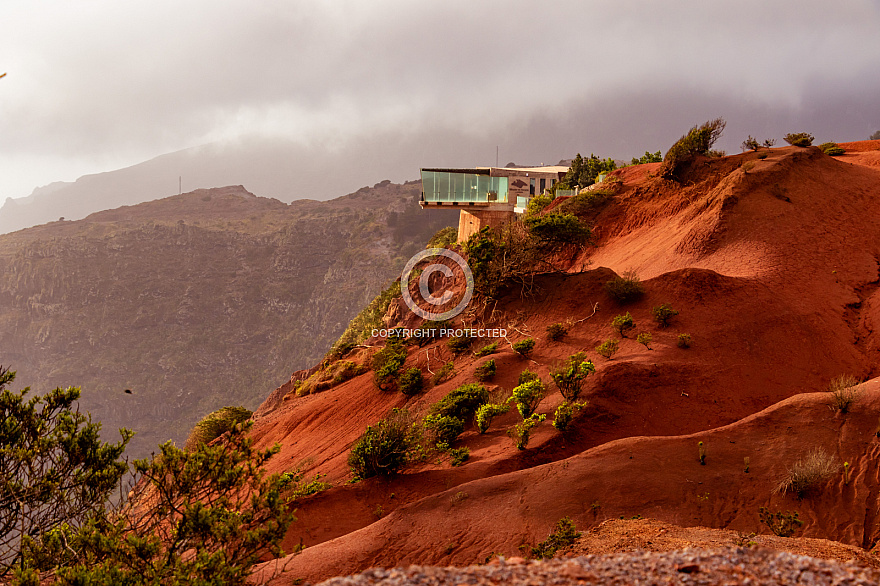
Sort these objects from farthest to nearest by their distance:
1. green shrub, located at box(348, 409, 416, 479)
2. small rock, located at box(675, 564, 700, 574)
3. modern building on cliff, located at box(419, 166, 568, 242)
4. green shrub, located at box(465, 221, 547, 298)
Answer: modern building on cliff, located at box(419, 166, 568, 242) < green shrub, located at box(465, 221, 547, 298) < green shrub, located at box(348, 409, 416, 479) < small rock, located at box(675, 564, 700, 574)

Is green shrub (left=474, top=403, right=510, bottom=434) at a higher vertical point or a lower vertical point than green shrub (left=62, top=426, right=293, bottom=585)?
lower

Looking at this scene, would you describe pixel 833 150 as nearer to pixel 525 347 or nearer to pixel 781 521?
pixel 525 347

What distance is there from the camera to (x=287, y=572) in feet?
22.7

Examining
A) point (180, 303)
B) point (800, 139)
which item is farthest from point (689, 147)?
point (180, 303)

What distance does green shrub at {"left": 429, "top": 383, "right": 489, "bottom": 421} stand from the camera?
12484 mm

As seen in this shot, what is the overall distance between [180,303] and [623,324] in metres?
104

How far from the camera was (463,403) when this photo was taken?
41.3 feet

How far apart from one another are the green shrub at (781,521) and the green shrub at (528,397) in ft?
15.8

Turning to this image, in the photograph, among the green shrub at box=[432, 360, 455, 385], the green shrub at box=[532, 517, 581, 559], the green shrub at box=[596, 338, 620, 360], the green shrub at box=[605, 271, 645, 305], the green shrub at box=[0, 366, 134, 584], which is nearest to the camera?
the green shrub at box=[0, 366, 134, 584]

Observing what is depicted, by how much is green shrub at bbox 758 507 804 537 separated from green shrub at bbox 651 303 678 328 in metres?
7.38

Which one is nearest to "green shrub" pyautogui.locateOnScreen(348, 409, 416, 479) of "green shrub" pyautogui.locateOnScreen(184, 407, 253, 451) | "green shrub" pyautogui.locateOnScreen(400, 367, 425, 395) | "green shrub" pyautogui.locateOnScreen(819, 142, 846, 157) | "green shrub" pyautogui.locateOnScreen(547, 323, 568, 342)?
"green shrub" pyautogui.locateOnScreen(400, 367, 425, 395)

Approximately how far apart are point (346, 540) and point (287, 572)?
1.20m

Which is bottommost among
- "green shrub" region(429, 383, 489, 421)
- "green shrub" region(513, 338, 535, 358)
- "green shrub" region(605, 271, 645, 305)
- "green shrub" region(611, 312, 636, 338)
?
"green shrub" region(429, 383, 489, 421)

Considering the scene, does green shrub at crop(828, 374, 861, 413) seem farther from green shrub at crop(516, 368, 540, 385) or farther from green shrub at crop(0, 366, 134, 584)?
green shrub at crop(0, 366, 134, 584)
